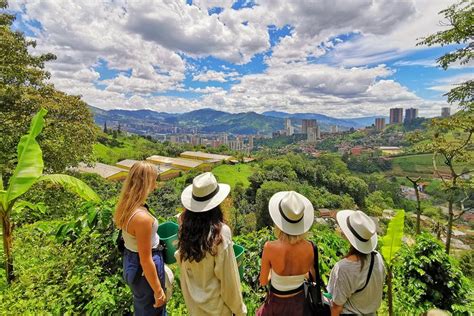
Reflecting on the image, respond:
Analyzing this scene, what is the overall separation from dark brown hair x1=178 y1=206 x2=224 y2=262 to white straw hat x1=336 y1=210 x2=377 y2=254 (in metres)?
0.94

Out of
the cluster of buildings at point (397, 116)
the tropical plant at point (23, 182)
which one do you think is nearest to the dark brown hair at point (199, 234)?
the tropical plant at point (23, 182)

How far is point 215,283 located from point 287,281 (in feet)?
1.72

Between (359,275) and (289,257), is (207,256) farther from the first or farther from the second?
(359,275)

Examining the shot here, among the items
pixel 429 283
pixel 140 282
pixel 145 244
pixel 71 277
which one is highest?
pixel 145 244

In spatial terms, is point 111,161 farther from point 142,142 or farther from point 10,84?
point 10,84

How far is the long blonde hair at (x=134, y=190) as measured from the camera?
6.71 ft

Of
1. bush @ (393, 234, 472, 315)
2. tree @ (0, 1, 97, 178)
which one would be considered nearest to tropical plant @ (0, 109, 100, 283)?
bush @ (393, 234, 472, 315)

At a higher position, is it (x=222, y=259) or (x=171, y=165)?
(x=222, y=259)

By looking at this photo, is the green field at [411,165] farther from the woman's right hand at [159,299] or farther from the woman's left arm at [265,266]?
the woman's right hand at [159,299]

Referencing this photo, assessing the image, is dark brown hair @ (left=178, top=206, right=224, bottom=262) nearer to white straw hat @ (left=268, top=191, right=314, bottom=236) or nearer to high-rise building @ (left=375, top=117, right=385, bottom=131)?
white straw hat @ (left=268, top=191, right=314, bottom=236)

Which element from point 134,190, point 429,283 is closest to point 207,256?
point 134,190

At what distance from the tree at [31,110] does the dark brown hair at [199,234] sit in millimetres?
6745

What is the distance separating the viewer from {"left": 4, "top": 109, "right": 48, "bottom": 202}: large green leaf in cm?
294

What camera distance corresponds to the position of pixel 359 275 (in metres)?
2.01
